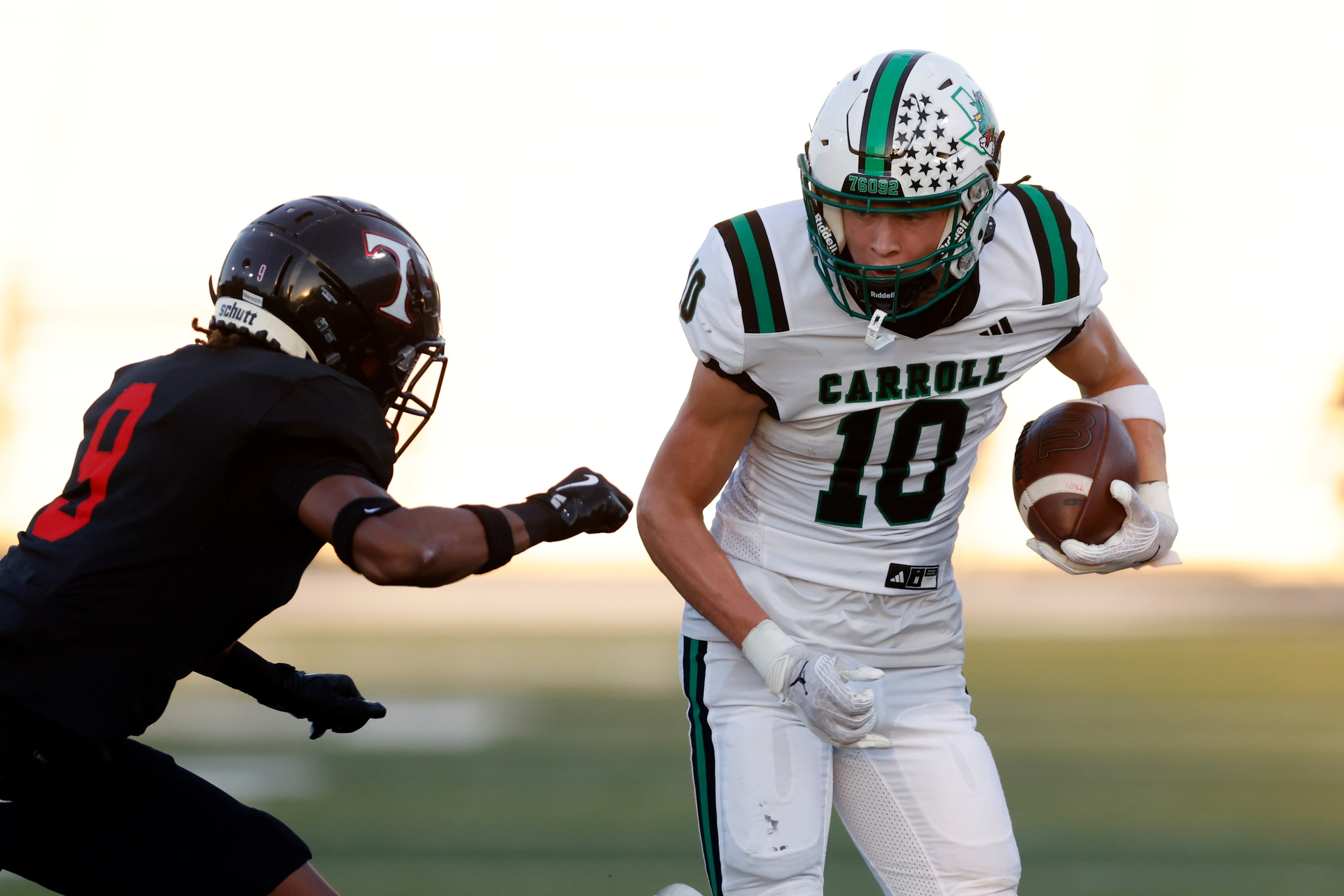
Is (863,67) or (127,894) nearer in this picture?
(127,894)

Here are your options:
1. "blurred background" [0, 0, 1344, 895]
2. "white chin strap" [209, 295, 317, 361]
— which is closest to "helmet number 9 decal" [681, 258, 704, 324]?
"white chin strap" [209, 295, 317, 361]

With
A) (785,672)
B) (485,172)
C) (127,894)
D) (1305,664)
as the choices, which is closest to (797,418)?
(785,672)

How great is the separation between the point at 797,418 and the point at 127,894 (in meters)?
1.40

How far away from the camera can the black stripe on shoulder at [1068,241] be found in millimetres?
2729

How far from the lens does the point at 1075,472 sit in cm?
277

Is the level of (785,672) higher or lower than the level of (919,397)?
lower

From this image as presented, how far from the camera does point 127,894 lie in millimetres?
2340

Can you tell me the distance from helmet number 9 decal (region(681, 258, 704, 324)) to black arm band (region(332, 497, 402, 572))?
2.61 feet

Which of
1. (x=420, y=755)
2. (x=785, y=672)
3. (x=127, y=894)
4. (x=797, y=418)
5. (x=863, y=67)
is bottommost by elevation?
(x=420, y=755)

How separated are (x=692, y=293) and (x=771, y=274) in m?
0.15

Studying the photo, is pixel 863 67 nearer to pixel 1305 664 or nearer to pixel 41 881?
pixel 41 881

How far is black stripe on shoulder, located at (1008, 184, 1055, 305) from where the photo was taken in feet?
8.90

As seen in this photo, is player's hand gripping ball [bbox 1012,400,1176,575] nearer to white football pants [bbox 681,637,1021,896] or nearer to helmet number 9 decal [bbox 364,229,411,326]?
white football pants [bbox 681,637,1021,896]

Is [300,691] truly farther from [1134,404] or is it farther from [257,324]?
[1134,404]
